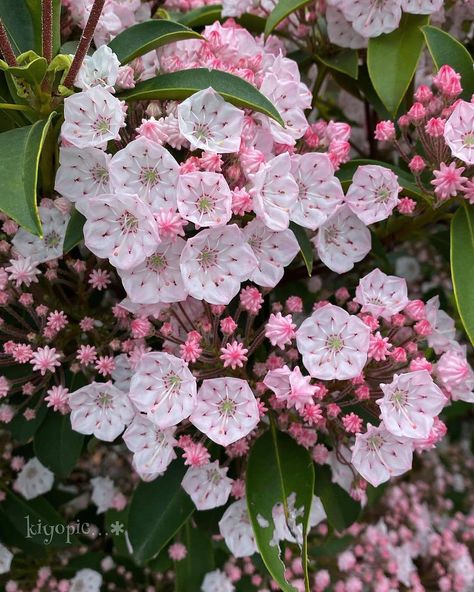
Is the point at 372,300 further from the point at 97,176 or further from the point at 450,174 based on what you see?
the point at 97,176

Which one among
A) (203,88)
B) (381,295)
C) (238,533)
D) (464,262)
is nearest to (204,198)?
(203,88)

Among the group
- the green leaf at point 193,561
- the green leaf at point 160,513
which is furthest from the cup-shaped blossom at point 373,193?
the green leaf at point 193,561

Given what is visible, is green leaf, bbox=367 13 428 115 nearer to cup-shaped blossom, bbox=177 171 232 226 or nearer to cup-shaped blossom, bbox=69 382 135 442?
cup-shaped blossom, bbox=177 171 232 226

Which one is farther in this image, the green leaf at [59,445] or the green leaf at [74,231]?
the green leaf at [59,445]

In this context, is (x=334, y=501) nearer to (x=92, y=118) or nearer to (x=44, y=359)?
(x=44, y=359)

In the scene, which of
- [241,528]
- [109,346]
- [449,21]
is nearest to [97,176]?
[109,346]

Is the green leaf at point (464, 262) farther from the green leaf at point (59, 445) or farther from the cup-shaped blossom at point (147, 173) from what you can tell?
the green leaf at point (59, 445)
